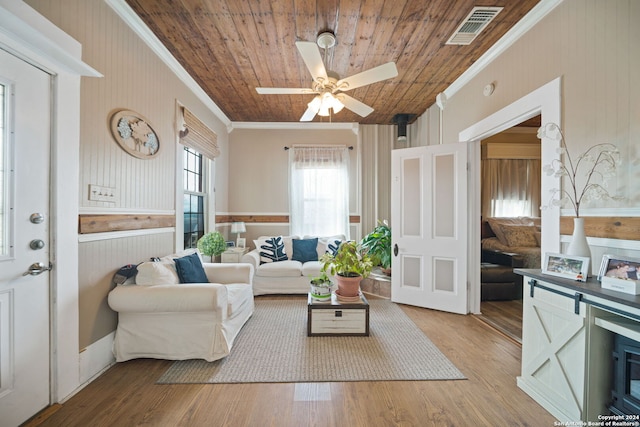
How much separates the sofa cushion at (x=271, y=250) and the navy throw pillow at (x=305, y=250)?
187mm

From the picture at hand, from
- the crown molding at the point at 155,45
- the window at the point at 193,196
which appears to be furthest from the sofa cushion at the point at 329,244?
the crown molding at the point at 155,45

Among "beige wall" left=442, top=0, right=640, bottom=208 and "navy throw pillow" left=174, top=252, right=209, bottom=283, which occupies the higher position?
"beige wall" left=442, top=0, right=640, bottom=208

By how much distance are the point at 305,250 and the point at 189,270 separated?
2.03 metres

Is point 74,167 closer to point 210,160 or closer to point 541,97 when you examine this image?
point 210,160

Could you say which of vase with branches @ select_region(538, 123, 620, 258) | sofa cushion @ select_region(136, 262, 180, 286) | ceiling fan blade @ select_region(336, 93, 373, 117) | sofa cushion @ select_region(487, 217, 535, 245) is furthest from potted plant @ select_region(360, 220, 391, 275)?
sofa cushion @ select_region(136, 262, 180, 286)

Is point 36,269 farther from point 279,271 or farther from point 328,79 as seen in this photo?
point 279,271

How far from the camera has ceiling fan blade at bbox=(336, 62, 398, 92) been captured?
6.67ft

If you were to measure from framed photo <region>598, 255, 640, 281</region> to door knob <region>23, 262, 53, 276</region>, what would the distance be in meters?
3.14

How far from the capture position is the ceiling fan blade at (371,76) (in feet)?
6.67

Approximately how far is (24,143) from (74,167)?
10.9 inches

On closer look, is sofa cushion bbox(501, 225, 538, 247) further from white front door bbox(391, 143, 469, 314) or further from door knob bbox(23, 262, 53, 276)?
door knob bbox(23, 262, 53, 276)

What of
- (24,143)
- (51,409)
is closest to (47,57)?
(24,143)

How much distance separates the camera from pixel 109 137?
2061 millimetres

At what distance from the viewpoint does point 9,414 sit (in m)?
1.41
